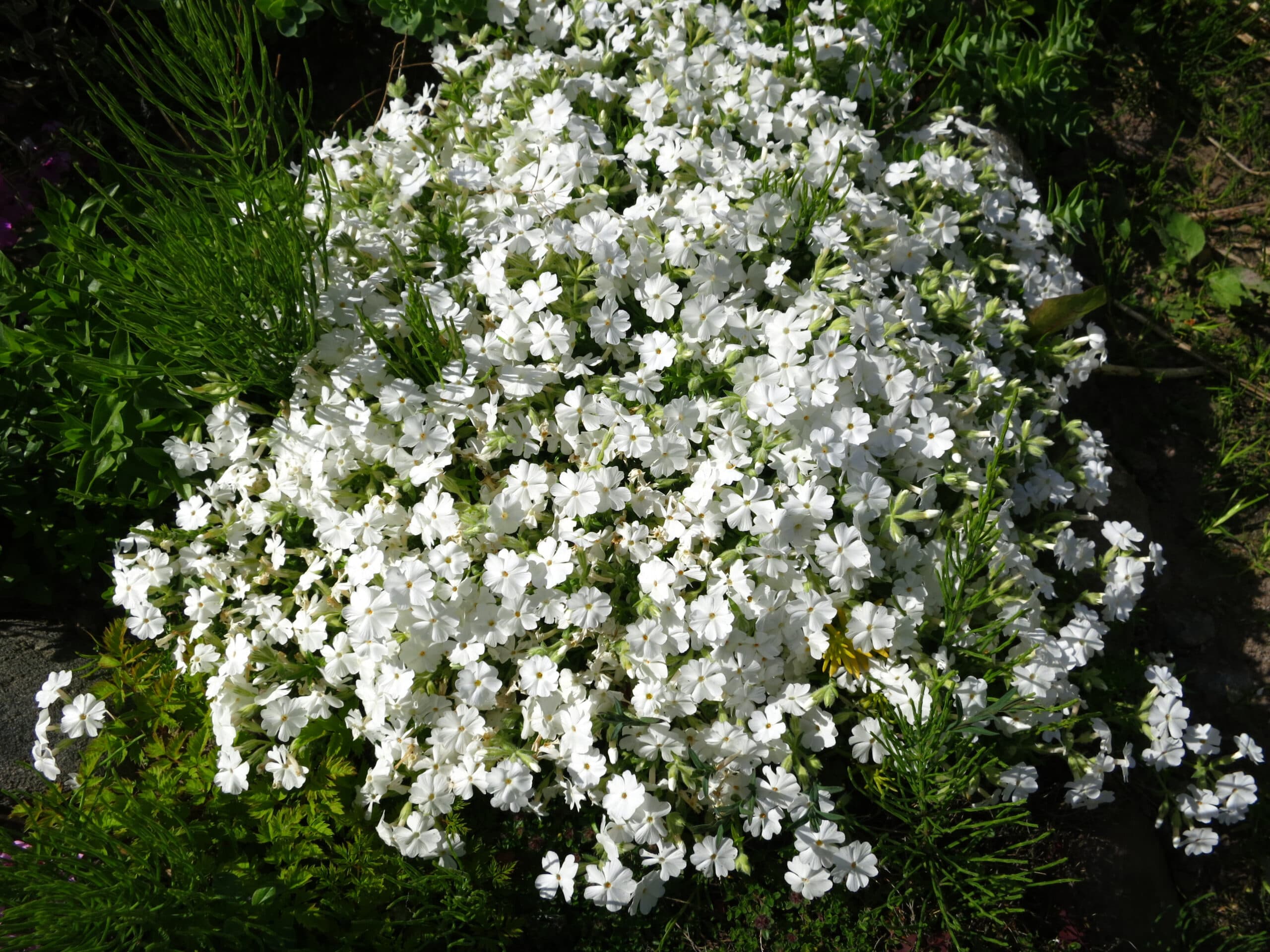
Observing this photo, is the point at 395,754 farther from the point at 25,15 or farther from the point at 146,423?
the point at 25,15

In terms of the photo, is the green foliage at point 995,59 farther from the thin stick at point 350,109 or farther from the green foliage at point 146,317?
the green foliage at point 146,317

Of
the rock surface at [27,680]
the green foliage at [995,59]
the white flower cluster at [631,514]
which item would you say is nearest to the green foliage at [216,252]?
the white flower cluster at [631,514]

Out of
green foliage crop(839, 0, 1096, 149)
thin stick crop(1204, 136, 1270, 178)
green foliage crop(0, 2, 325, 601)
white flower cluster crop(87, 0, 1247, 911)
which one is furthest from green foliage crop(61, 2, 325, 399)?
thin stick crop(1204, 136, 1270, 178)

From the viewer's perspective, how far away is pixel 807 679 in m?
2.58

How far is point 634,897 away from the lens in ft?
7.69

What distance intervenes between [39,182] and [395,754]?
282 centimetres

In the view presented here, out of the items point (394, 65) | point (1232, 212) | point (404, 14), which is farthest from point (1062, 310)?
point (394, 65)

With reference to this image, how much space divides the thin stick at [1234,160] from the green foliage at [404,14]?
373 cm

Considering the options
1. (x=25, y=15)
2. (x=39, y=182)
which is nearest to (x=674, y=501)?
(x=39, y=182)

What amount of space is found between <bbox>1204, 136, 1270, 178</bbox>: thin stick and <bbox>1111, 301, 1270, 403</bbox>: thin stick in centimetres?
107

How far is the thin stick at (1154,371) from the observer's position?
3.87 metres

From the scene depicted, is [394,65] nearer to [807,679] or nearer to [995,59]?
[995,59]

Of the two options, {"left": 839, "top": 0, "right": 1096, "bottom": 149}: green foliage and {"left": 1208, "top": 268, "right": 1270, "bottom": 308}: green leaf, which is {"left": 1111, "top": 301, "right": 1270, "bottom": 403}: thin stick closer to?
{"left": 1208, "top": 268, "right": 1270, "bottom": 308}: green leaf

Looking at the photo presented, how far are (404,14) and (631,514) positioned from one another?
7.57 feet
